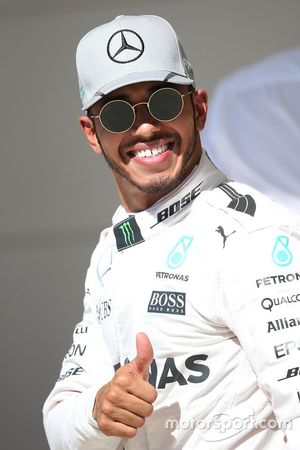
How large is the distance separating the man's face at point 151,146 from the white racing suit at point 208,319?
0.03 meters

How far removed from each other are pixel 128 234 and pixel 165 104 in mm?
248

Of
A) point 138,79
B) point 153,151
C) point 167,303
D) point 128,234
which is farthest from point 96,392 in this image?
point 138,79

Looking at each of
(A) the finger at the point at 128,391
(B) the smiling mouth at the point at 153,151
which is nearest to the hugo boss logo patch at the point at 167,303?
(A) the finger at the point at 128,391

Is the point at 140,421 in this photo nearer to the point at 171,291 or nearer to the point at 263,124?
the point at 171,291

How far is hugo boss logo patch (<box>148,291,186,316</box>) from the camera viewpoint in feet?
4.85

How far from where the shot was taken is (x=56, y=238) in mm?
2729

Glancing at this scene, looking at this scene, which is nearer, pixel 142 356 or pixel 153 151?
pixel 142 356

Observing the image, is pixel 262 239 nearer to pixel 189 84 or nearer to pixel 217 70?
pixel 189 84

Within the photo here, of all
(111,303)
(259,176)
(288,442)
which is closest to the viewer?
(288,442)

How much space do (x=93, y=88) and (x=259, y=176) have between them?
1.01 m

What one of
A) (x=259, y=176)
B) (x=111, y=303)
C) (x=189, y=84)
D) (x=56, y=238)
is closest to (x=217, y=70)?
(x=259, y=176)

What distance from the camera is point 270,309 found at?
54.1 inches

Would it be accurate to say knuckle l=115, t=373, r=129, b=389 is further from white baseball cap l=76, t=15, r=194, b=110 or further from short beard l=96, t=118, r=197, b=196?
white baseball cap l=76, t=15, r=194, b=110

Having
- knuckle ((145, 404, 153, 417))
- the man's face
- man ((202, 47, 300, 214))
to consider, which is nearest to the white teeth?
the man's face
